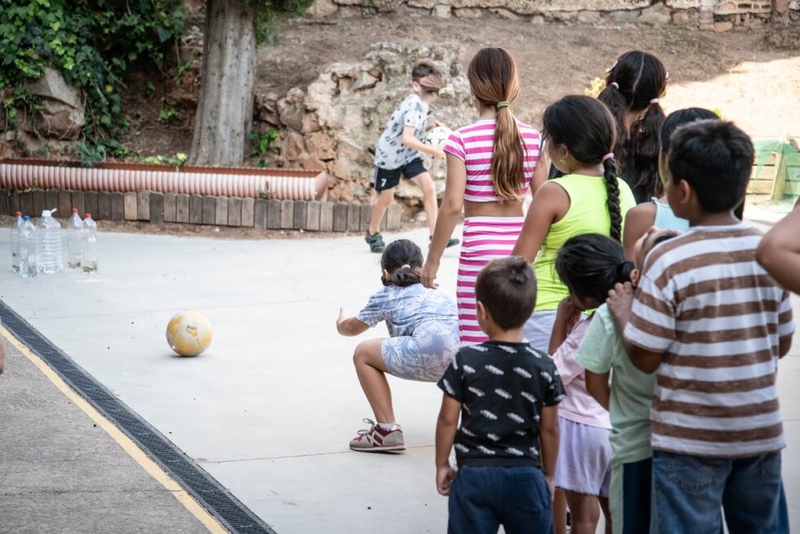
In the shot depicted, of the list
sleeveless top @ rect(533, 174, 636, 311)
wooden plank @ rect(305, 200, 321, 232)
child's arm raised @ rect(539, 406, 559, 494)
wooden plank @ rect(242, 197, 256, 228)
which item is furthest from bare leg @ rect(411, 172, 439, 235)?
child's arm raised @ rect(539, 406, 559, 494)

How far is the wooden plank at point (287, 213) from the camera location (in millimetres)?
12344

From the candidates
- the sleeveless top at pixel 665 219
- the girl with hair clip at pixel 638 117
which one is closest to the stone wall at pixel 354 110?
the girl with hair clip at pixel 638 117

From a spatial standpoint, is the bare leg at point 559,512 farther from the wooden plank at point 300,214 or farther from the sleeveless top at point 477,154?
the wooden plank at point 300,214

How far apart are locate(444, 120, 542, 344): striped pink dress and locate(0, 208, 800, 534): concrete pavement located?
804mm

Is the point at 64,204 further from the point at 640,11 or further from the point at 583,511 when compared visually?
the point at 640,11

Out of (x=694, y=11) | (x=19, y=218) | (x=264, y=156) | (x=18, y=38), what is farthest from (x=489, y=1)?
(x=19, y=218)

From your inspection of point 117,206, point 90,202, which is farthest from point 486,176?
point 90,202

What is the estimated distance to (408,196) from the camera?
43.8 ft

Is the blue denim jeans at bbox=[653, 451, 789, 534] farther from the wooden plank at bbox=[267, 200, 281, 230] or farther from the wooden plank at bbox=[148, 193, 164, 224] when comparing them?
the wooden plank at bbox=[148, 193, 164, 224]

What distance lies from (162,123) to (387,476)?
1177 cm

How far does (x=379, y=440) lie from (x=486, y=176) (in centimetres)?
136

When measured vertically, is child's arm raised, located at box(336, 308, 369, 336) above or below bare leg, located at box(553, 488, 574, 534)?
above

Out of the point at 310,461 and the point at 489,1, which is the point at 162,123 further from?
Result: the point at 310,461

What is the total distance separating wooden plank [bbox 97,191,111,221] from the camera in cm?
1276
